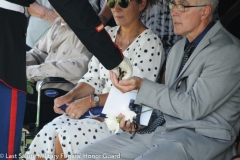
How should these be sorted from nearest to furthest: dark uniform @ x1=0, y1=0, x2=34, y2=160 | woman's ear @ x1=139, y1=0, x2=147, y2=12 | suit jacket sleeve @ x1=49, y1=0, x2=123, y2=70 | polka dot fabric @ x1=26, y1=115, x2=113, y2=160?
suit jacket sleeve @ x1=49, y1=0, x2=123, y2=70
dark uniform @ x1=0, y1=0, x2=34, y2=160
polka dot fabric @ x1=26, y1=115, x2=113, y2=160
woman's ear @ x1=139, y1=0, x2=147, y2=12

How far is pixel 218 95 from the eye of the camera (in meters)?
3.13

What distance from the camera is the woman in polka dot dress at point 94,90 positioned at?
3.81 meters

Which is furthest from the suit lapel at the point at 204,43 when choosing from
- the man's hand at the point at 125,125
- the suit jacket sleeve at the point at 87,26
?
the suit jacket sleeve at the point at 87,26

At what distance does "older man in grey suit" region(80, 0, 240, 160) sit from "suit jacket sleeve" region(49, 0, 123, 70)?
405mm

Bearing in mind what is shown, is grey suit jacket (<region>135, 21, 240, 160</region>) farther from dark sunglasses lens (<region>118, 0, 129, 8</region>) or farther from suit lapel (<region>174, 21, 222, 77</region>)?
dark sunglasses lens (<region>118, 0, 129, 8</region>)

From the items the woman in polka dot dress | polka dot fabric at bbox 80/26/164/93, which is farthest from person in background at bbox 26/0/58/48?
polka dot fabric at bbox 80/26/164/93

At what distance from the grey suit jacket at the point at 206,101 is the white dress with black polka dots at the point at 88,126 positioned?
656mm

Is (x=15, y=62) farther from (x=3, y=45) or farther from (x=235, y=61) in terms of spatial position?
(x=235, y=61)

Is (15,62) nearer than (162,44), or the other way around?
(15,62)

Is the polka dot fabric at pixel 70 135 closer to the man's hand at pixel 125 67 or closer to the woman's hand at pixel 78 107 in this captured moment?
the woman's hand at pixel 78 107

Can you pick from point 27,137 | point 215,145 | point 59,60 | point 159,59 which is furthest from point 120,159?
point 59,60

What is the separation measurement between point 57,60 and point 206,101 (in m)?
2.06

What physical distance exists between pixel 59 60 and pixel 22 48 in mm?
2077

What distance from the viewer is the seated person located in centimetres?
462
